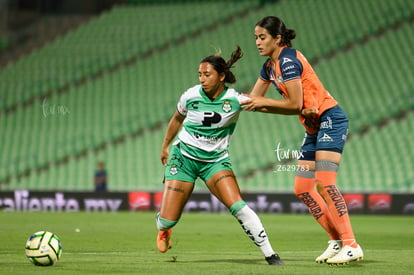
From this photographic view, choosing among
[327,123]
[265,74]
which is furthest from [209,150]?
[327,123]

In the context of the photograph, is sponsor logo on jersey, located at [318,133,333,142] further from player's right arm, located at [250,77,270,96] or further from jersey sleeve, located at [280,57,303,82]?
player's right arm, located at [250,77,270,96]

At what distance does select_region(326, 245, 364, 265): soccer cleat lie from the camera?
311 inches

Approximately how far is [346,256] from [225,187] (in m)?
1.46

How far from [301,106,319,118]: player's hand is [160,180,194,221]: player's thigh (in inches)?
57.4

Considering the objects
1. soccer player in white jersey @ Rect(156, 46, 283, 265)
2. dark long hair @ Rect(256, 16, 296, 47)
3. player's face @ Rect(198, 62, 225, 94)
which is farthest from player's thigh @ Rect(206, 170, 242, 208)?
dark long hair @ Rect(256, 16, 296, 47)

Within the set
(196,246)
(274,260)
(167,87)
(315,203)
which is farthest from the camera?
(167,87)

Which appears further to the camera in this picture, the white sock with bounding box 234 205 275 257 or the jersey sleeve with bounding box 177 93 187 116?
the jersey sleeve with bounding box 177 93 187 116

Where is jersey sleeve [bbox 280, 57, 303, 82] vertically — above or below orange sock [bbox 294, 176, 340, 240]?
above

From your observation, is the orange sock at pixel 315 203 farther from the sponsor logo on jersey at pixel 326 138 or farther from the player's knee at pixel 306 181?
the sponsor logo on jersey at pixel 326 138

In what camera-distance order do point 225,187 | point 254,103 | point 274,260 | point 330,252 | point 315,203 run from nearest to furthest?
1. point 254,103
2. point 274,260
3. point 225,187
4. point 330,252
5. point 315,203

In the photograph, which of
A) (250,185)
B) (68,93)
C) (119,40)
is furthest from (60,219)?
(119,40)

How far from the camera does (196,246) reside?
11188 mm

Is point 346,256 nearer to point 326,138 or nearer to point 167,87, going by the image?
point 326,138

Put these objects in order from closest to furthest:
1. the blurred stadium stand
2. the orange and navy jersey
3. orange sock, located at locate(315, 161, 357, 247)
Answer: the orange and navy jersey → orange sock, located at locate(315, 161, 357, 247) → the blurred stadium stand
